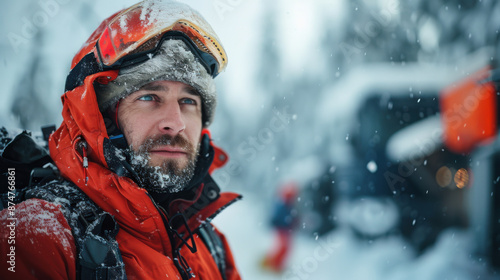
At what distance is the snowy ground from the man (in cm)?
558

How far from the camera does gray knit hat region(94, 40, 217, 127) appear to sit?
161cm

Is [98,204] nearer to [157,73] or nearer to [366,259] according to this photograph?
[157,73]

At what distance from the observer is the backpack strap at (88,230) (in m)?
1.13

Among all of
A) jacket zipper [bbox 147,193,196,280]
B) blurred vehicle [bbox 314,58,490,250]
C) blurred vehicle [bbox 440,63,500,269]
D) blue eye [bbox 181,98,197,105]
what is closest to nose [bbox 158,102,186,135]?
blue eye [bbox 181,98,197,105]

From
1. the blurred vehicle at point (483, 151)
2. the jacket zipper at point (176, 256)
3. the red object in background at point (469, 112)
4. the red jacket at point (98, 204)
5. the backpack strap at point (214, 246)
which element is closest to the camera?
the red jacket at point (98, 204)

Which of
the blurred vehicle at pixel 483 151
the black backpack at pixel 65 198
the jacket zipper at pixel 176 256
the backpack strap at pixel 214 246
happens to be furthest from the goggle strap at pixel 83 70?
the blurred vehicle at pixel 483 151

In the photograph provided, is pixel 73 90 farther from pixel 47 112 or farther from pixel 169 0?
pixel 47 112

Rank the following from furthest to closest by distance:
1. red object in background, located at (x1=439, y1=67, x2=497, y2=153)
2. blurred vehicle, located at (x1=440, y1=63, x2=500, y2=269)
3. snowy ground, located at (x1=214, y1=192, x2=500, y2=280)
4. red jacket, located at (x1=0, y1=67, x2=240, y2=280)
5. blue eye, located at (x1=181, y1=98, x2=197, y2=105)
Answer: snowy ground, located at (x1=214, y1=192, x2=500, y2=280)
red object in background, located at (x1=439, y1=67, x2=497, y2=153)
blurred vehicle, located at (x1=440, y1=63, x2=500, y2=269)
blue eye, located at (x1=181, y1=98, x2=197, y2=105)
red jacket, located at (x1=0, y1=67, x2=240, y2=280)

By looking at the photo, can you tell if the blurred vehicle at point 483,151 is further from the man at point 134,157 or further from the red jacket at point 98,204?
the red jacket at point 98,204

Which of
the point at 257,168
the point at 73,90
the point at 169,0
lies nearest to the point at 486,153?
the point at 169,0

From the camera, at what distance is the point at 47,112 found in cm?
275

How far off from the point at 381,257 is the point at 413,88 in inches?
164

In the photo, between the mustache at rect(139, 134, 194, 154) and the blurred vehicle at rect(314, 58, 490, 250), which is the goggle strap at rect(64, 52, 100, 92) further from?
the blurred vehicle at rect(314, 58, 490, 250)

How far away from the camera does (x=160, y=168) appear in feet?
5.17
